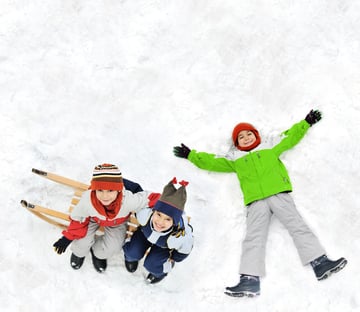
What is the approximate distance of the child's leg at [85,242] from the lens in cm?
324

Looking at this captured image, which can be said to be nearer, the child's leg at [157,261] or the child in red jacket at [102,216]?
the child in red jacket at [102,216]

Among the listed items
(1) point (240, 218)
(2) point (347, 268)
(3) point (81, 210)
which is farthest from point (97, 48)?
(2) point (347, 268)

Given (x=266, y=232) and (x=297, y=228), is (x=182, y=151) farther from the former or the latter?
(x=297, y=228)

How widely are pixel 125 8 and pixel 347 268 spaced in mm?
3185

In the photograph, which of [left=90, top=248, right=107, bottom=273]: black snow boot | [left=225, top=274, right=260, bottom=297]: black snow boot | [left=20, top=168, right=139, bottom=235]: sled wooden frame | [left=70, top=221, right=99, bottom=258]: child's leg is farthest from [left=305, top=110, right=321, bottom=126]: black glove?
[left=90, top=248, right=107, bottom=273]: black snow boot

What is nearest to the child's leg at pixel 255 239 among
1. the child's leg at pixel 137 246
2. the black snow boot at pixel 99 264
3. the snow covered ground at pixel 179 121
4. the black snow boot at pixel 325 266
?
the snow covered ground at pixel 179 121

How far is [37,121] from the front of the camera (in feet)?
12.5

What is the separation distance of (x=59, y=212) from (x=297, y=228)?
1.98 meters

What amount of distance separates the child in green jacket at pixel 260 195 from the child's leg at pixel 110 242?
0.91 meters

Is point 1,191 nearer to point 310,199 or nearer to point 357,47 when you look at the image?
point 310,199

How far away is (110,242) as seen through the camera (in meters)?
3.29

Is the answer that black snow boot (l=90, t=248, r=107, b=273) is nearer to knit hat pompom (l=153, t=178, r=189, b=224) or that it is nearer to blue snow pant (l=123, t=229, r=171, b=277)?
blue snow pant (l=123, t=229, r=171, b=277)

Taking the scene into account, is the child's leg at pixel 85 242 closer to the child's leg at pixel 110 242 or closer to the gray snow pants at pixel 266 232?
the child's leg at pixel 110 242

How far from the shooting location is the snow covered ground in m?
3.39
